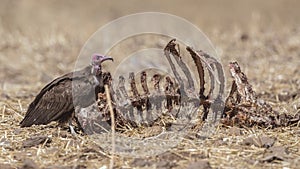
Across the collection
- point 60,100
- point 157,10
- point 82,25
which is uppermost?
point 157,10

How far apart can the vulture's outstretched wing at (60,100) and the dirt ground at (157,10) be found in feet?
0.41

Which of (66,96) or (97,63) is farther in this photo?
(97,63)

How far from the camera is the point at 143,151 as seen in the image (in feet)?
14.4

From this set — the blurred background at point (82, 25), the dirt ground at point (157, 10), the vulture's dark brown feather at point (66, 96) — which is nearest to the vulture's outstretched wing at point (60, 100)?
the vulture's dark brown feather at point (66, 96)

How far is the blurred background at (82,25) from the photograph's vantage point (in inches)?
417

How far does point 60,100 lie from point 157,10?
42.3 ft

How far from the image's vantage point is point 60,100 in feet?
16.6

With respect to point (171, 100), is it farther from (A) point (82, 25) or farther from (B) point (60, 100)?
(A) point (82, 25)

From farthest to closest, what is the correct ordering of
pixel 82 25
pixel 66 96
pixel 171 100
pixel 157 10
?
1. pixel 157 10
2. pixel 82 25
3. pixel 171 100
4. pixel 66 96

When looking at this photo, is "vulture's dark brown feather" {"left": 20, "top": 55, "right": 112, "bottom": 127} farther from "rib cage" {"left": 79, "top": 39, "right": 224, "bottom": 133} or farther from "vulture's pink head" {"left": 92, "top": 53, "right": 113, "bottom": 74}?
"rib cage" {"left": 79, "top": 39, "right": 224, "bottom": 133}

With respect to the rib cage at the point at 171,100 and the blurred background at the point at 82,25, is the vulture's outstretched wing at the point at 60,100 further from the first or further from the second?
the blurred background at the point at 82,25

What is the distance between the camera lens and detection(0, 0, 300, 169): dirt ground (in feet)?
14.1

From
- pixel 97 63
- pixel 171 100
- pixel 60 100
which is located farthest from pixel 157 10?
pixel 60 100

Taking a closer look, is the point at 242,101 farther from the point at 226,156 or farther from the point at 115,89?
the point at 115,89
